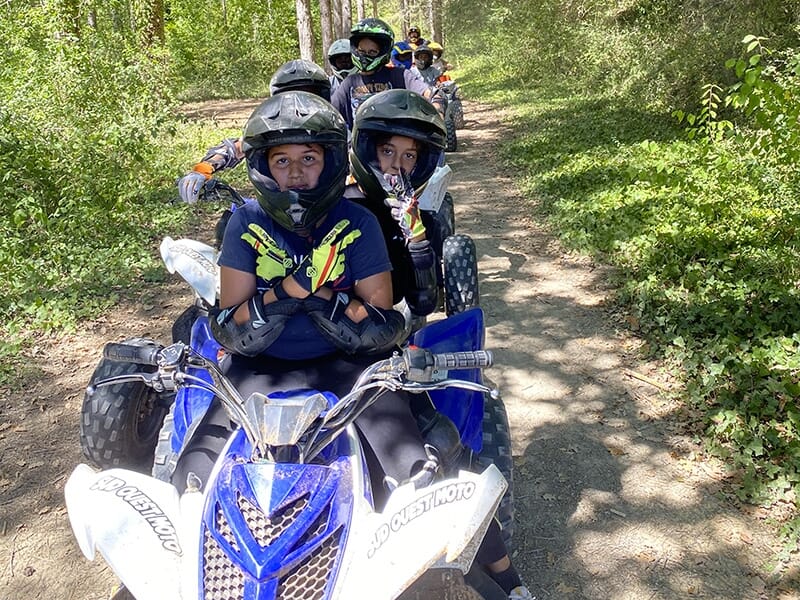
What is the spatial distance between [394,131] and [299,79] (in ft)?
5.92

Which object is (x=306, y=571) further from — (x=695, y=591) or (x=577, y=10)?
(x=577, y=10)

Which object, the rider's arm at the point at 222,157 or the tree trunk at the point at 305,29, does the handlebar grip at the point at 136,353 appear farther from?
the tree trunk at the point at 305,29

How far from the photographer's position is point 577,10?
16781mm

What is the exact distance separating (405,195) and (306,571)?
6.66ft

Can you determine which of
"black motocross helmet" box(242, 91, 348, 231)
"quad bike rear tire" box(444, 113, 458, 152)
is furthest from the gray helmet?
"quad bike rear tire" box(444, 113, 458, 152)

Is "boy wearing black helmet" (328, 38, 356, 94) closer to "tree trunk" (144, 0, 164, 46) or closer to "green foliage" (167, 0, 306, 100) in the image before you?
"tree trunk" (144, 0, 164, 46)

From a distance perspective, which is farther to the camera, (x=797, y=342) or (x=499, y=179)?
(x=499, y=179)

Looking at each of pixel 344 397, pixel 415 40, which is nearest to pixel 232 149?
pixel 344 397

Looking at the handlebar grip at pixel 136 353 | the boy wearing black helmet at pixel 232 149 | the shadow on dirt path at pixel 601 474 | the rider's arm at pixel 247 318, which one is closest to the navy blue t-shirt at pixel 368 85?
the boy wearing black helmet at pixel 232 149

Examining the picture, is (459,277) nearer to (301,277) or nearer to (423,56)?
(301,277)

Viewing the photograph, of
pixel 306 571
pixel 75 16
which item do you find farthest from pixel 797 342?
pixel 75 16

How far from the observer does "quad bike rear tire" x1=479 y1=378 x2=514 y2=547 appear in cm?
267

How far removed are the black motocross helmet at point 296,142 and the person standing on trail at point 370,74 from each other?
3.06 meters

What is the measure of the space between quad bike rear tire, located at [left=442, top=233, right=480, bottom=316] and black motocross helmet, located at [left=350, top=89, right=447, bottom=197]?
494mm
